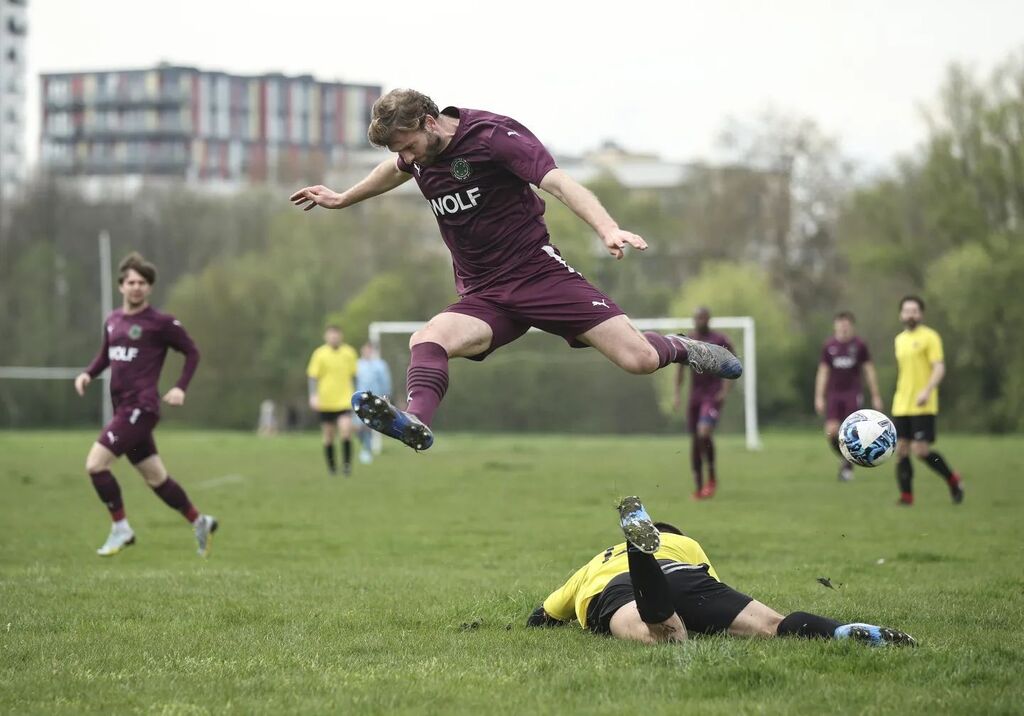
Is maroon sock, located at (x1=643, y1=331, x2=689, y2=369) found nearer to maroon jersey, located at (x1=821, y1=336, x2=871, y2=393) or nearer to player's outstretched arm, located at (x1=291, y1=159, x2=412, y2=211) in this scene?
player's outstretched arm, located at (x1=291, y1=159, x2=412, y2=211)

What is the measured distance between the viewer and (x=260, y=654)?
6348 mm

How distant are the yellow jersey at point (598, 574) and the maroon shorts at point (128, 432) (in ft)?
17.0

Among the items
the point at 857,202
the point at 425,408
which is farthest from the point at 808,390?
the point at 425,408

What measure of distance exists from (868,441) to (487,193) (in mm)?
2646

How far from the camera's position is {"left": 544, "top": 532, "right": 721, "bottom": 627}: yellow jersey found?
679 cm

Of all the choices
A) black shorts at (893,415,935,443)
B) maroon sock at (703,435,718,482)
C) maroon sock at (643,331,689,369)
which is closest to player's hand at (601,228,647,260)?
maroon sock at (643,331,689,369)

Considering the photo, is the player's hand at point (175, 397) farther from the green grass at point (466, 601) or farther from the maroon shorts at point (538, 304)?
the maroon shorts at point (538, 304)

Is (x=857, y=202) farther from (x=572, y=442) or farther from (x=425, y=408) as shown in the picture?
(x=425, y=408)

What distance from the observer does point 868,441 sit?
25.9 ft

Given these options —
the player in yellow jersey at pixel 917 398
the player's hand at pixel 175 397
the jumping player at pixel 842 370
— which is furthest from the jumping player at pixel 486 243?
the jumping player at pixel 842 370

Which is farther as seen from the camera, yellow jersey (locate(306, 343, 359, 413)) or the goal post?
the goal post

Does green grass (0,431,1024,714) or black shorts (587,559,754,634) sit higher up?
black shorts (587,559,754,634)

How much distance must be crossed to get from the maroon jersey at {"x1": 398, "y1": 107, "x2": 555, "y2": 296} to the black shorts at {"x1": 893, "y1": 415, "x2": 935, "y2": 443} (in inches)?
364

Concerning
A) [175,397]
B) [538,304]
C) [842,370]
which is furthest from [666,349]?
[842,370]
